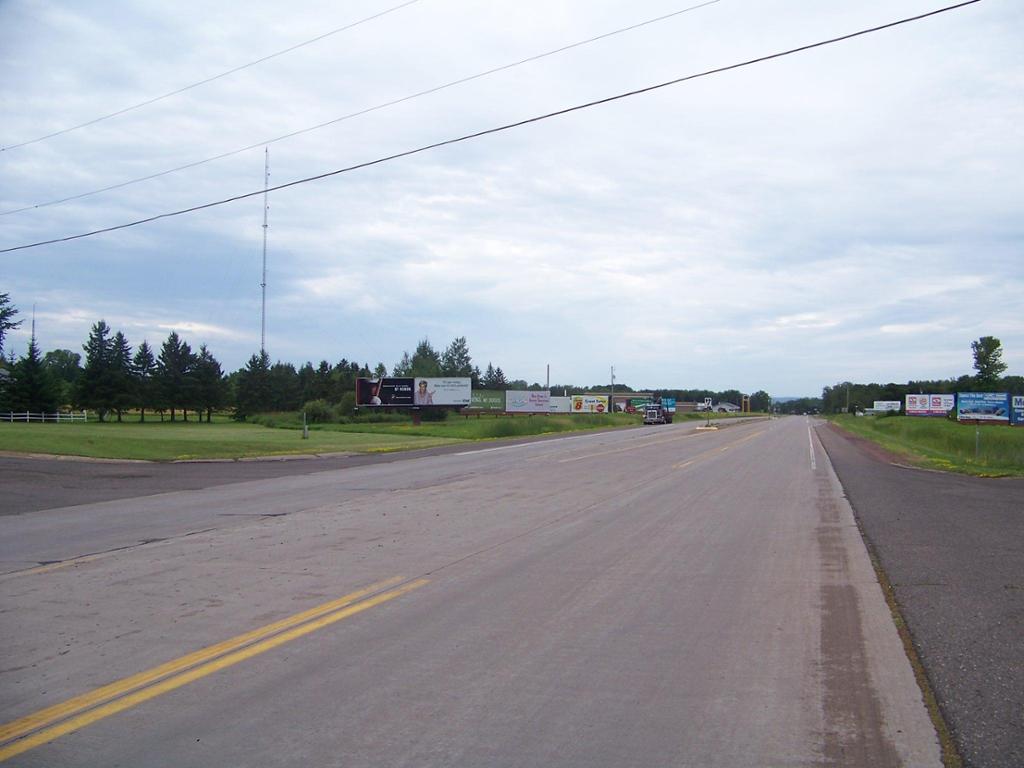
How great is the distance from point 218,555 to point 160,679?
487cm

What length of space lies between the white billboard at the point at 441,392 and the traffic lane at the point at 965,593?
185 feet

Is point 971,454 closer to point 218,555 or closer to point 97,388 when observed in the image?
point 218,555

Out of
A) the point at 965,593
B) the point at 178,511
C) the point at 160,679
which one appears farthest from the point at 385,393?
the point at 160,679

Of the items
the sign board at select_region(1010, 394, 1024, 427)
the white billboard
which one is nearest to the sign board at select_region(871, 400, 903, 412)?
Result: the sign board at select_region(1010, 394, 1024, 427)

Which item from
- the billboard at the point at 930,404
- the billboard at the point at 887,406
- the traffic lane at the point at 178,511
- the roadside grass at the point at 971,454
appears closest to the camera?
the traffic lane at the point at 178,511

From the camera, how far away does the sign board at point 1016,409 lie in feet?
152

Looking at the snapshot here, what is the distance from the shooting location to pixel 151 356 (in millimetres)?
106750

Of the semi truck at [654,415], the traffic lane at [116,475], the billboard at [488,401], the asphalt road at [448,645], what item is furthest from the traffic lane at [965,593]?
the billboard at [488,401]

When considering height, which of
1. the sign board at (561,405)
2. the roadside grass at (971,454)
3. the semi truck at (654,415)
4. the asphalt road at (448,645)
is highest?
the sign board at (561,405)

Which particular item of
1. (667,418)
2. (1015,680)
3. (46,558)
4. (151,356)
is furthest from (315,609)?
(151,356)

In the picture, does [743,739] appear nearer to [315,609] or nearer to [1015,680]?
[1015,680]

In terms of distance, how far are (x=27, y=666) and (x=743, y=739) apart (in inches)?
196

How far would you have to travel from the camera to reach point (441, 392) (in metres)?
74.6

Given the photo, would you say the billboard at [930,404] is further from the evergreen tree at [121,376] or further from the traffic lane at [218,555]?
the evergreen tree at [121,376]
